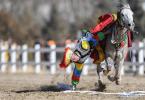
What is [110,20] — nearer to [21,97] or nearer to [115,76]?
[115,76]

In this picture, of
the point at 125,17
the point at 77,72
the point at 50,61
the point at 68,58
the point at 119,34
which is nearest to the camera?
the point at 125,17

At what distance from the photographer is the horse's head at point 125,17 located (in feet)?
38.0

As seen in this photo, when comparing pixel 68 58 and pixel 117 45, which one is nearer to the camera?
pixel 117 45

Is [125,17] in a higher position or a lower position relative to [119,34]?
higher

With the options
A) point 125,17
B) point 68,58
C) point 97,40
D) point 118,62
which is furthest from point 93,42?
point 68,58

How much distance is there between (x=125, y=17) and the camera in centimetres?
1172

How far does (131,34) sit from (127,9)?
0.96 meters

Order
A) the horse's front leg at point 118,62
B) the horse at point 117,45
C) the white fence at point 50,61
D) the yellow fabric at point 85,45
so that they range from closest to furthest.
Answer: the horse at point 117,45 < the horse's front leg at point 118,62 < the yellow fabric at point 85,45 < the white fence at point 50,61

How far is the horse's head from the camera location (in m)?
11.6

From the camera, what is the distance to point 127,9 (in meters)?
11.9

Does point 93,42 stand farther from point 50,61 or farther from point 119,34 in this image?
point 50,61

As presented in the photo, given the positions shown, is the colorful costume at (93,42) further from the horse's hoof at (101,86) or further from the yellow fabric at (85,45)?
the horse's hoof at (101,86)

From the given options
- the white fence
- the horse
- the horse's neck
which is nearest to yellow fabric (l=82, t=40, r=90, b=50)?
the horse

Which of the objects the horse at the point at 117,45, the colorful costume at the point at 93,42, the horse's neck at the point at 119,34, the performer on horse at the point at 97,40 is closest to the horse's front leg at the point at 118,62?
the horse at the point at 117,45
